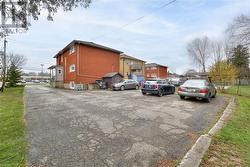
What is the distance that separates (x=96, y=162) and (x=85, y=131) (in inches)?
75.8

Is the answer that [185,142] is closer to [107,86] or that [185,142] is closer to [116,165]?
[116,165]

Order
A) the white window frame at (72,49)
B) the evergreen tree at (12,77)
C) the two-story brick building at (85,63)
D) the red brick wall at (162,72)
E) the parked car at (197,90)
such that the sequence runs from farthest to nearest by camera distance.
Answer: the red brick wall at (162,72)
the evergreen tree at (12,77)
the white window frame at (72,49)
the two-story brick building at (85,63)
the parked car at (197,90)

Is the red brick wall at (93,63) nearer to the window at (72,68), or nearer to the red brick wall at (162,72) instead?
the window at (72,68)

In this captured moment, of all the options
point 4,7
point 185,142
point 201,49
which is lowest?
point 185,142

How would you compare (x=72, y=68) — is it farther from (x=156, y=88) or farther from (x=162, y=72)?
(x=162, y=72)

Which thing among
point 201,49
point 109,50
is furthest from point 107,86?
point 201,49

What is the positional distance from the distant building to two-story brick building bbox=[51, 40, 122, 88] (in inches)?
334

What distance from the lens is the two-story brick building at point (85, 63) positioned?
23.2 metres

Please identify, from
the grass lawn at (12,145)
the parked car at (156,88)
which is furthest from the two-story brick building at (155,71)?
the grass lawn at (12,145)

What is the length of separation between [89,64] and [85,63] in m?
0.74

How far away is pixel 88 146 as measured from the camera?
3715 mm

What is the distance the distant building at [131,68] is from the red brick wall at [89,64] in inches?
346

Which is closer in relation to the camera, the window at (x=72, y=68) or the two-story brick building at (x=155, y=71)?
the window at (x=72, y=68)

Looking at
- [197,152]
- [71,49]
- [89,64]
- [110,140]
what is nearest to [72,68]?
[89,64]
